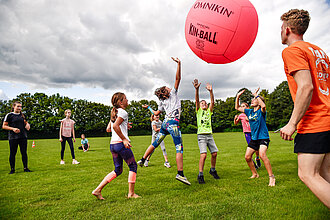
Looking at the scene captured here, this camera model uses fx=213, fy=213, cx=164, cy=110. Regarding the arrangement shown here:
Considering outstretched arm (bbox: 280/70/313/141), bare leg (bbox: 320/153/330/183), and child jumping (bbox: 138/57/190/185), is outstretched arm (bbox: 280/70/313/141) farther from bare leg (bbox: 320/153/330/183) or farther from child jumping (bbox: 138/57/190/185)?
child jumping (bbox: 138/57/190/185)

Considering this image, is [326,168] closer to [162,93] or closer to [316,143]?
[316,143]

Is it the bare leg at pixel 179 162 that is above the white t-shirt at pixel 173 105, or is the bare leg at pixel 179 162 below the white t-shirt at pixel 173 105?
below

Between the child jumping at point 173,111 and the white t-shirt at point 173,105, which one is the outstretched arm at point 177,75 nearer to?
the child jumping at point 173,111

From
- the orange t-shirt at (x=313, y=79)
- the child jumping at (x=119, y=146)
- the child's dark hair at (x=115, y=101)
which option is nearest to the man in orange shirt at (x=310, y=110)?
the orange t-shirt at (x=313, y=79)

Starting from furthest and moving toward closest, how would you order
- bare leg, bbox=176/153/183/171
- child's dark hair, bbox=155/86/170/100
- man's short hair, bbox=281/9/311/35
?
child's dark hair, bbox=155/86/170/100
bare leg, bbox=176/153/183/171
man's short hair, bbox=281/9/311/35

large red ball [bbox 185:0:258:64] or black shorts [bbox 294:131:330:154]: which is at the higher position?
large red ball [bbox 185:0:258:64]

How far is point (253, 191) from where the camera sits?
14.6ft

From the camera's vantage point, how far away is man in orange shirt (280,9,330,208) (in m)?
2.13

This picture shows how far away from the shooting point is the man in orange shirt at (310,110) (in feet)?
7.00

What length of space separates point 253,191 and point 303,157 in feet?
8.47

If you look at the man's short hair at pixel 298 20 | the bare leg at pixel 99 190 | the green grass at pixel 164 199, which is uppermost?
the man's short hair at pixel 298 20

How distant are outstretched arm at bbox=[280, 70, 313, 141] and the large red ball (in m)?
2.00

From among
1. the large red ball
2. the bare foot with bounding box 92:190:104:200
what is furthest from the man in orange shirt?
the bare foot with bounding box 92:190:104:200

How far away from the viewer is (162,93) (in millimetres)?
5383
